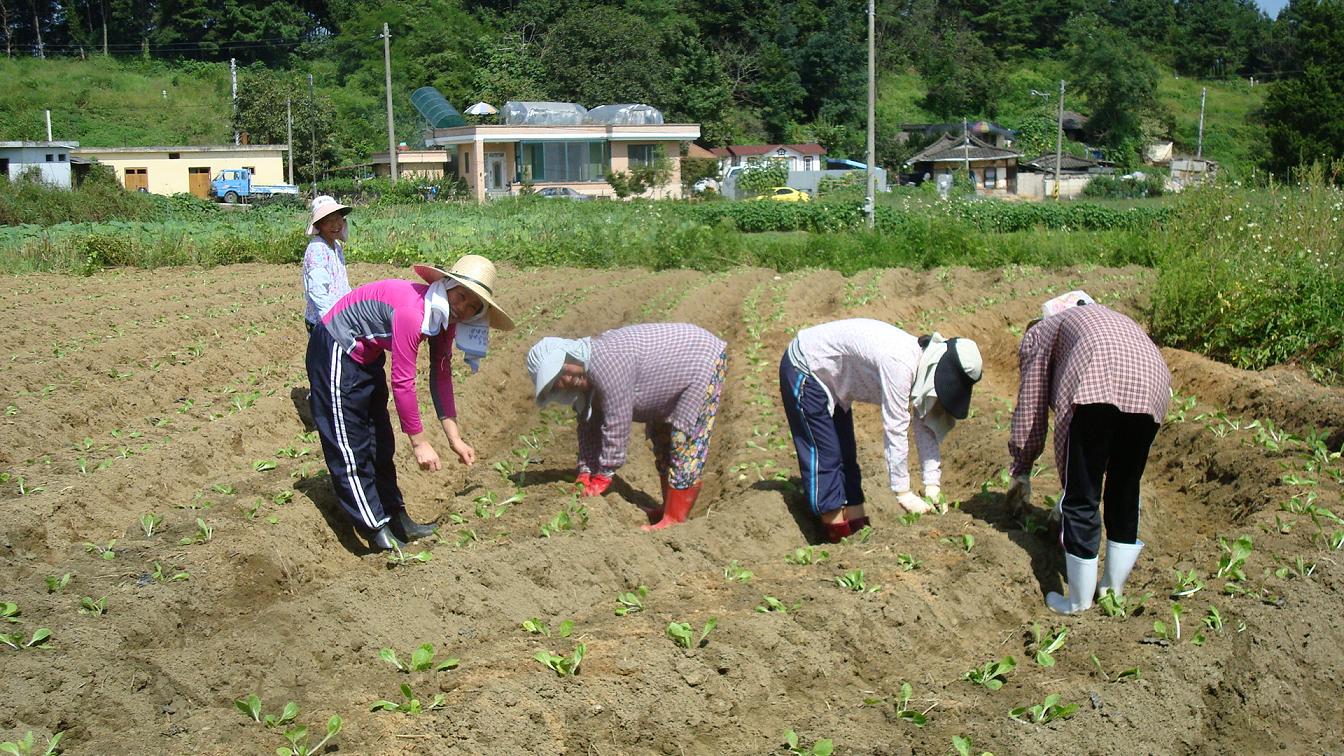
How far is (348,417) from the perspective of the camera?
6594 millimetres

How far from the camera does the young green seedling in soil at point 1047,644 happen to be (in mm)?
5168

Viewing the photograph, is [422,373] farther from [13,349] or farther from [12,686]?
[12,686]

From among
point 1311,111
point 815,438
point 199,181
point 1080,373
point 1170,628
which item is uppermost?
point 1311,111

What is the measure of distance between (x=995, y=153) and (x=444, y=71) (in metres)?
28.5

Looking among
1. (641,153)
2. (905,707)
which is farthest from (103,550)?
(641,153)

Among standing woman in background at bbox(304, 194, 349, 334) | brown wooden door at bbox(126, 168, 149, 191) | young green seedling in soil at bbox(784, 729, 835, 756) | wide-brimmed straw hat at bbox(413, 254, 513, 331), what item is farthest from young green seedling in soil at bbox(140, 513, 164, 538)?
brown wooden door at bbox(126, 168, 149, 191)

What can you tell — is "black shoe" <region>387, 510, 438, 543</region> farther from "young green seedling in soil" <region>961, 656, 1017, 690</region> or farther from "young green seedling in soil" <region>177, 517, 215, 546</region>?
"young green seedling in soil" <region>961, 656, 1017, 690</region>

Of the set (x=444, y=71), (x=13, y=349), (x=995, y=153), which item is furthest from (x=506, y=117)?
(x=13, y=349)

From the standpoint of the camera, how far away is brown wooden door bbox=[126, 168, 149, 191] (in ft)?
→ 157

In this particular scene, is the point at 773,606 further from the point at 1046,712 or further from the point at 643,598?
the point at 1046,712

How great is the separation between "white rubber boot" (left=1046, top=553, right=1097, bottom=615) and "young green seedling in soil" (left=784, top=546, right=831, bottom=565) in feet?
3.85

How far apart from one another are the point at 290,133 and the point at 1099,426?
49671mm

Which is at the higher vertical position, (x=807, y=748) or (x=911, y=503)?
(x=911, y=503)

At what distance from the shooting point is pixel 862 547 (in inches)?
253
